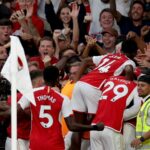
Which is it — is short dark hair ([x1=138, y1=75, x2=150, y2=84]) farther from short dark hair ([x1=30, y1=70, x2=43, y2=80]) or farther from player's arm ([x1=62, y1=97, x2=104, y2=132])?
short dark hair ([x1=30, y1=70, x2=43, y2=80])

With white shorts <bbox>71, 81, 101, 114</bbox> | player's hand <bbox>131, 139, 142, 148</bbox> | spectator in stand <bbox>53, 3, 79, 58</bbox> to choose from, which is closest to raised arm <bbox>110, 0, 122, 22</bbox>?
spectator in stand <bbox>53, 3, 79, 58</bbox>

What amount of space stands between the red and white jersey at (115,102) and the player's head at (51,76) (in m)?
1.09

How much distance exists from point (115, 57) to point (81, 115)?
99 cm

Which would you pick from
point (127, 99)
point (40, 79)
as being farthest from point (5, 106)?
point (127, 99)

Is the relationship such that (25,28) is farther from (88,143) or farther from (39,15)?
(88,143)

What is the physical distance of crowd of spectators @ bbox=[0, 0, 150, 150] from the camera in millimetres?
15883

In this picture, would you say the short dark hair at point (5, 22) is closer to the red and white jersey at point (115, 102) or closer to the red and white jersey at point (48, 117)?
the red and white jersey at point (115, 102)

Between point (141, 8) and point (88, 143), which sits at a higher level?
point (141, 8)

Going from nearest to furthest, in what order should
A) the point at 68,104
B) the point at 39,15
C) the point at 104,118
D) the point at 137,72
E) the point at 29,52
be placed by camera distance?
1. the point at 68,104
2. the point at 104,118
3. the point at 137,72
4. the point at 29,52
5. the point at 39,15

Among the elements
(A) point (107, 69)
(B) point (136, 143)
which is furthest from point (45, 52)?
(B) point (136, 143)

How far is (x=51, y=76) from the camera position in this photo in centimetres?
1299

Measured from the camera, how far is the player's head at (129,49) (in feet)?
51.4

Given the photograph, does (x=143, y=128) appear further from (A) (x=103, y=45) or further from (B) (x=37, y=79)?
(A) (x=103, y=45)

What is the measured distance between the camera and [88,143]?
14742 millimetres
